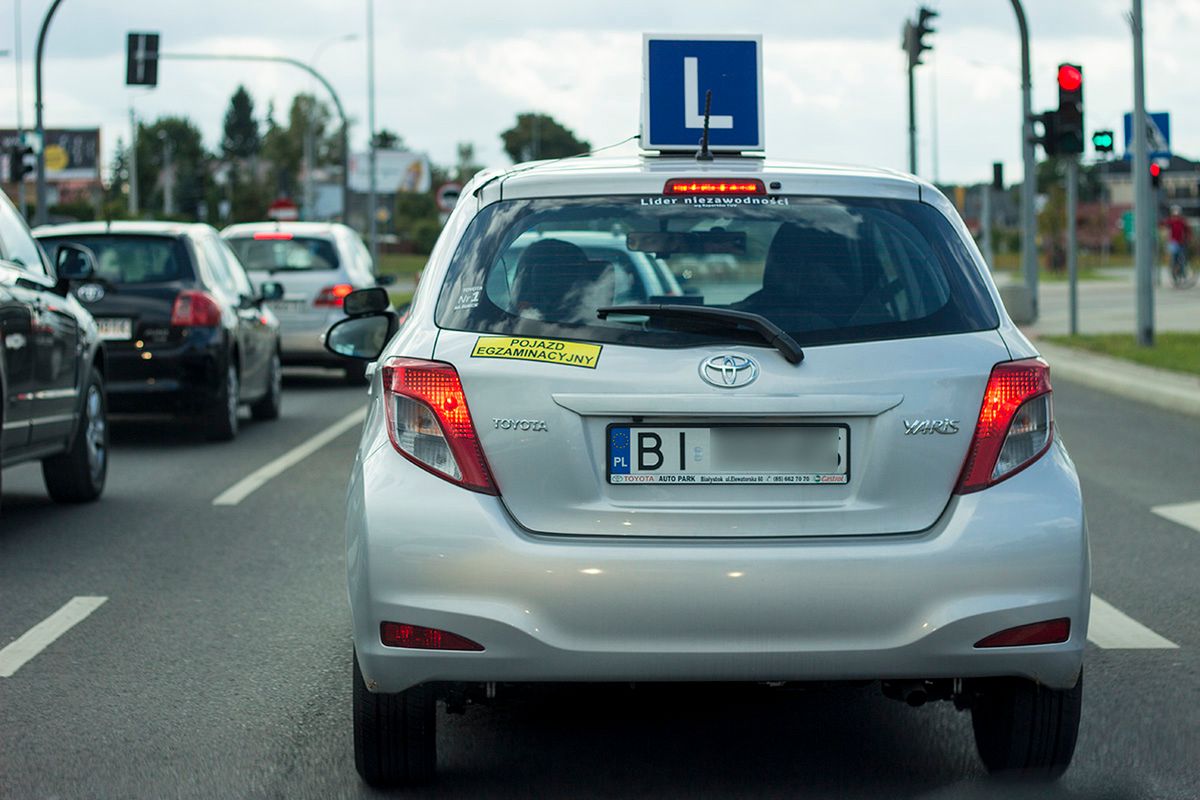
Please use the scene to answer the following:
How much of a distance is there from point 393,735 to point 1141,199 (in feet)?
63.7

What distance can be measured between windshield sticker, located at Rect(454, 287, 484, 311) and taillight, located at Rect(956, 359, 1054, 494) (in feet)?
3.92

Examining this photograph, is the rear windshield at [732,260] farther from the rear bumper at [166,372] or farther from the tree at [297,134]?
the tree at [297,134]

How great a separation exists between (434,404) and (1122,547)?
206 inches

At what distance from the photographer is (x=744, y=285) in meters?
4.76

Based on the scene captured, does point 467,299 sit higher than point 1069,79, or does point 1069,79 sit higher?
point 1069,79

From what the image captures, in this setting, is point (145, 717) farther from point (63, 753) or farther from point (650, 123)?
point (650, 123)

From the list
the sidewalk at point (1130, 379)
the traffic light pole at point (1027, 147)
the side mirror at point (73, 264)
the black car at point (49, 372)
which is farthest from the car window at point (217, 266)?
the traffic light pole at point (1027, 147)

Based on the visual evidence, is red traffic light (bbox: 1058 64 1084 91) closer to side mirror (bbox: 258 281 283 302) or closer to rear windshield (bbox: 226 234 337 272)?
rear windshield (bbox: 226 234 337 272)

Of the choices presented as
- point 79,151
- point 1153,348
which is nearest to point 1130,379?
point 1153,348

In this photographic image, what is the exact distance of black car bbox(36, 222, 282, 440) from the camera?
1366 cm

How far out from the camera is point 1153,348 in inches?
883

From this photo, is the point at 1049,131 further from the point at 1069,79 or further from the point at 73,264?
the point at 73,264

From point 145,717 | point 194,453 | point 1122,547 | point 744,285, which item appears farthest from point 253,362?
point 744,285

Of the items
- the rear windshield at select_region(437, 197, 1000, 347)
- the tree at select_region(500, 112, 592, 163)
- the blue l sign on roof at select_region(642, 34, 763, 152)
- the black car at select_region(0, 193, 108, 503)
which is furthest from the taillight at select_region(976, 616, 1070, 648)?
the tree at select_region(500, 112, 592, 163)
